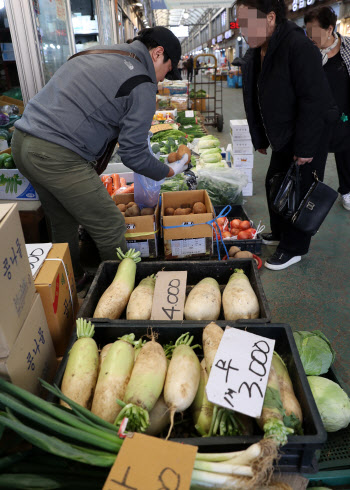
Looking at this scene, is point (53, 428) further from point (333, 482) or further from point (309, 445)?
point (333, 482)

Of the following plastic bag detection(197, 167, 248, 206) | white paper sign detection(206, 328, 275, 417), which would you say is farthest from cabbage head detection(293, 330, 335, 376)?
plastic bag detection(197, 167, 248, 206)

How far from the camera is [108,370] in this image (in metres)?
1.21

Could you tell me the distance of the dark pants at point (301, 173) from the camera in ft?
9.21

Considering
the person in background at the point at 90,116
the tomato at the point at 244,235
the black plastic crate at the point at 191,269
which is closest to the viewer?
the black plastic crate at the point at 191,269

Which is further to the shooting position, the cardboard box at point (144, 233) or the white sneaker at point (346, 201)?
the white sneaker at point (346, 201)

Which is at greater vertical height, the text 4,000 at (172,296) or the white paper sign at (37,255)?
the white paper sign at (37,255)

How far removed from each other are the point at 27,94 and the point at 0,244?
349cm

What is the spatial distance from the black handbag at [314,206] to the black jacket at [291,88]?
0.91 ft

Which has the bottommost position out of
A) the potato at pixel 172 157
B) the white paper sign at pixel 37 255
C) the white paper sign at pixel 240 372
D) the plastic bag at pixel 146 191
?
the plastic bag at pixel 146 191

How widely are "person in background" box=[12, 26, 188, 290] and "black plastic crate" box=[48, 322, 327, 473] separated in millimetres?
1117

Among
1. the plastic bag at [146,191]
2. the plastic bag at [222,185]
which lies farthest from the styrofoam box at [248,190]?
the plastic bag at [146,191]

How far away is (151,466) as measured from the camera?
2.83 ft

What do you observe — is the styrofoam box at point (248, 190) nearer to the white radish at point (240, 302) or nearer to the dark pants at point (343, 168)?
the dark pants at point (343, 168)

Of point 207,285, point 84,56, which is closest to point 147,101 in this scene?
point 84,56
